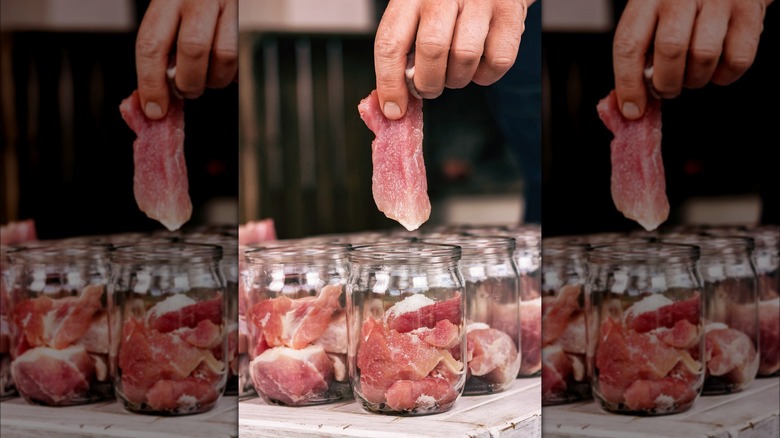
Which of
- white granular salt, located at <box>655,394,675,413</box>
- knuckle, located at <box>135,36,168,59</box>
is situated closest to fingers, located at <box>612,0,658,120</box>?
white granular salt, located at <box>655,394,675,413</box>

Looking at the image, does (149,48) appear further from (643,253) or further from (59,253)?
(643,253)

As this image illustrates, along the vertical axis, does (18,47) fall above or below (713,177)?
above

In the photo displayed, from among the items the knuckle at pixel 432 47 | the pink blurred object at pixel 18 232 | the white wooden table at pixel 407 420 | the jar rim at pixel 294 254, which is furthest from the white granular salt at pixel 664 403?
the pink blurred object at pixel 18 232

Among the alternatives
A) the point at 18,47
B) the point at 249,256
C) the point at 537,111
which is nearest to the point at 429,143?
the point at 537,111

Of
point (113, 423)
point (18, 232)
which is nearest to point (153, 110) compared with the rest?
point (18, 232)

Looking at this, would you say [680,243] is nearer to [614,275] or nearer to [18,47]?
[614,275]

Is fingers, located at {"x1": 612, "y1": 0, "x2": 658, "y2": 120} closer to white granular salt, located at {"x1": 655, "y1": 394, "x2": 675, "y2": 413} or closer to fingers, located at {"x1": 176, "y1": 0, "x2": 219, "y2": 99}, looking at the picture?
white granular salt, located at {"x1": 655, "y1": 394, "x2": 675, "y2": 413}

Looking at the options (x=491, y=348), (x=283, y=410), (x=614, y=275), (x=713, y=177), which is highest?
(x=713, y=177)

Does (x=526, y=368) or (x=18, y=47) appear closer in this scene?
(x=526, y=368)

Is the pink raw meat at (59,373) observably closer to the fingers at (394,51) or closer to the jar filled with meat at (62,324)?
the jar filled with meat at (62,324)
